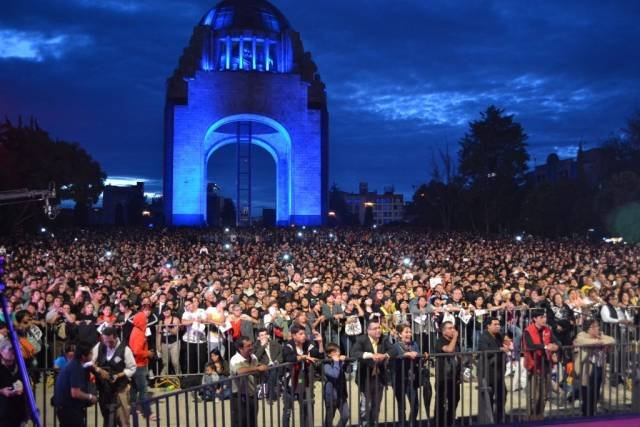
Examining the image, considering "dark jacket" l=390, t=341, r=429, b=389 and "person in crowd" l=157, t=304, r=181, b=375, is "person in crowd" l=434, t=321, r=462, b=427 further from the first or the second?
"person in crowd" l=157, t=304, r=181, b=375

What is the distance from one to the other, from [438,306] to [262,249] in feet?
53.9

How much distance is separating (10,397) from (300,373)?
3114mm

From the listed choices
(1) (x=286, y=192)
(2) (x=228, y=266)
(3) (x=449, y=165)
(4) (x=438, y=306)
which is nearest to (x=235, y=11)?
(1) (x=286, y=192)

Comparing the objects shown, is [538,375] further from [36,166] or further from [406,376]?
[36,166]

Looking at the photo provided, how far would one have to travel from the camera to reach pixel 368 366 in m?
7.88

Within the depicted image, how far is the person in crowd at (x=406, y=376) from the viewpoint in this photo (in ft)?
25.2

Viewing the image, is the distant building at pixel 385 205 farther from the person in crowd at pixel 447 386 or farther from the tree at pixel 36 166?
the person in crowd at pixel 447 386

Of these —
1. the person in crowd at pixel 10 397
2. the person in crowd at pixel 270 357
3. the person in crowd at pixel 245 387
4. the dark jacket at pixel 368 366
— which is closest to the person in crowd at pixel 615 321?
the dark jacket at pixel 368 366

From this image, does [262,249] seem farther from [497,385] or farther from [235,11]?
[235,11]

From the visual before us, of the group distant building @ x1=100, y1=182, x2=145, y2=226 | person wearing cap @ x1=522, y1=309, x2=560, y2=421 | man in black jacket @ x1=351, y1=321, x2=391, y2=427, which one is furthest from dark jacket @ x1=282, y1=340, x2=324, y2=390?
distant building @ x1=100, y1=182, x2=145, y2=226

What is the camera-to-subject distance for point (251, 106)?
55.9 metres

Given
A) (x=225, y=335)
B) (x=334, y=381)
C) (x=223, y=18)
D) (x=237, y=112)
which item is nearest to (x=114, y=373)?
(x=334, y=381)

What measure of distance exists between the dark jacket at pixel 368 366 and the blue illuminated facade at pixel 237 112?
46213 millimetres

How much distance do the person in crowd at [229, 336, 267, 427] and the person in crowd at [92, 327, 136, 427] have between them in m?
1.44
